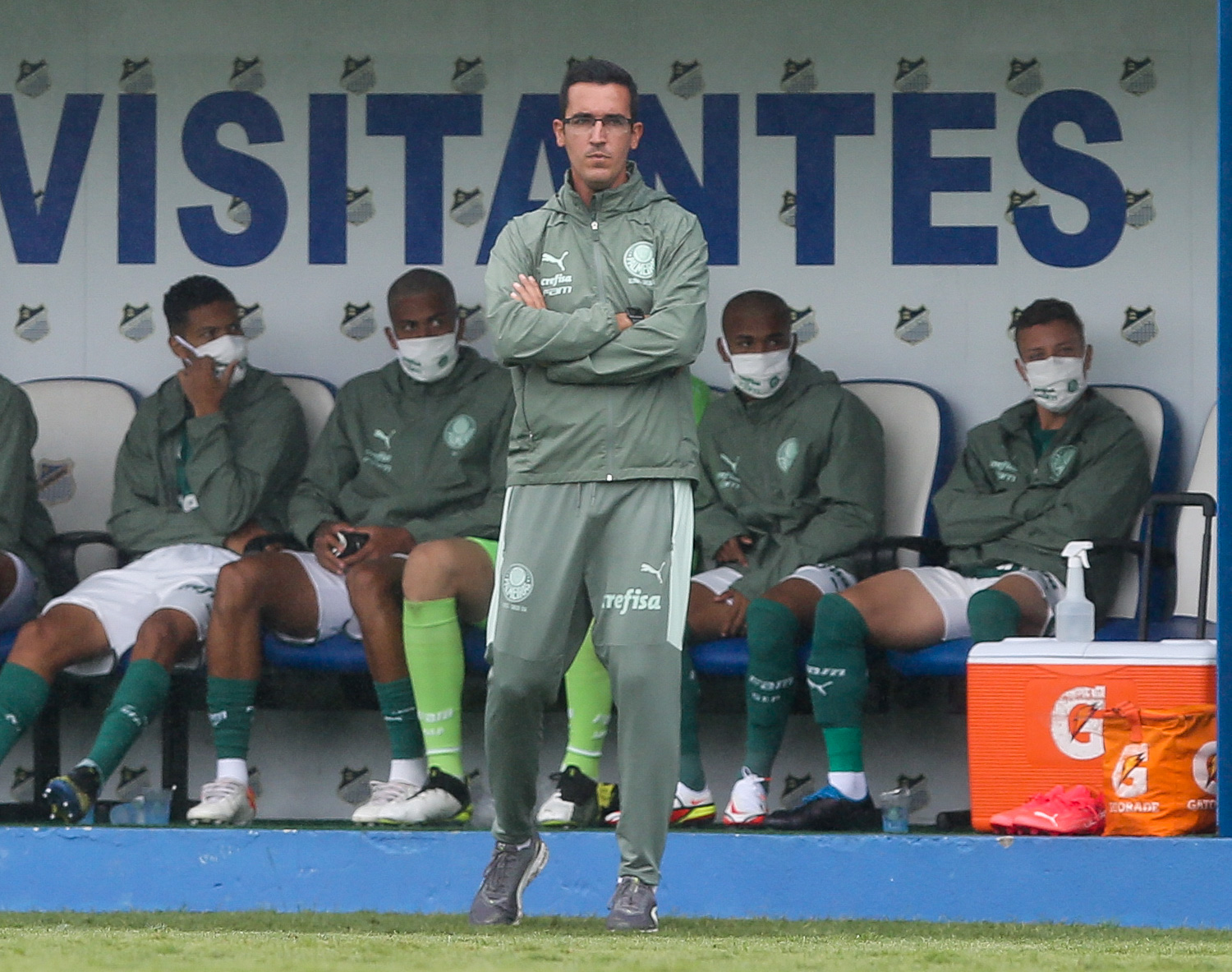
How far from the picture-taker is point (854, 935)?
12.9ft

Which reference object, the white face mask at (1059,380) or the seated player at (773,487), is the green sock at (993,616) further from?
the white face mask at (1059,380)

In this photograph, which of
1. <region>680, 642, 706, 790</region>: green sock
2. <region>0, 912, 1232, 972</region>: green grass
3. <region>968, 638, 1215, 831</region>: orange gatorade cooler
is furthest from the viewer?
<region>680, 642, 706, 790</region>: green sock

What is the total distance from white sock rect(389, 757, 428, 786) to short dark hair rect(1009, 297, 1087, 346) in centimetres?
182

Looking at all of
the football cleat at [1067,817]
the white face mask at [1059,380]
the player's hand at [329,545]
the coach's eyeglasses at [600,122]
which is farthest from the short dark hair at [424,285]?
the football cleat at [1067,817]

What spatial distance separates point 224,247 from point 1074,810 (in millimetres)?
3091

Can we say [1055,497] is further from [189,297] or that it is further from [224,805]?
[189,297]

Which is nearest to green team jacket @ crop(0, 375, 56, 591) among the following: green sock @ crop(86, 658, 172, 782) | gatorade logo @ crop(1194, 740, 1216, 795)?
green sock @ crop(86, 658, 172, 782)

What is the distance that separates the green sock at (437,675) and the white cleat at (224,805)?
445 millimetres

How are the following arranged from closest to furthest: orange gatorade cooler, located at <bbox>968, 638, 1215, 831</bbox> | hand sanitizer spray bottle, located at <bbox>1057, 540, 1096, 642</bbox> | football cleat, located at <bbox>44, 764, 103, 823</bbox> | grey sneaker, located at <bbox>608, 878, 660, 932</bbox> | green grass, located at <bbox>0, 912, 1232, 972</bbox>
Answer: green grass, located at <bbox>0, 912, 1232, 972</bbox>
grey sneaker, located at <bbox>608, 878, 660, 932</bbox>
orange gatorade cooler, located at <bbox>968, 638, 1215, 831</bbox>
hand sanitizer spray bottle, located at <bbox>1057, 540, 1096, 642</bbox>
football cleat, located at <bbox>44, 764, 103, 823</bbox>

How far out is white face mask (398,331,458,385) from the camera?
575 cm

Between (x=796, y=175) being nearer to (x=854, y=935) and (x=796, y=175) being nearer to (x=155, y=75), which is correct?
(x=155, y=75)

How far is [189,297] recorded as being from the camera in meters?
5.96

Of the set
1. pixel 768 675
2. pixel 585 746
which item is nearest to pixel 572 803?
pixel 585 746

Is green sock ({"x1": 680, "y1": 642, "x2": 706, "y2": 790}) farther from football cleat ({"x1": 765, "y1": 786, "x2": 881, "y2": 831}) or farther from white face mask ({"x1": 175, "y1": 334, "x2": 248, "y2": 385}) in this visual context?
A: white face mask ({"x1": 175, "y1": 334, "x2": 248, "y2": 385})
